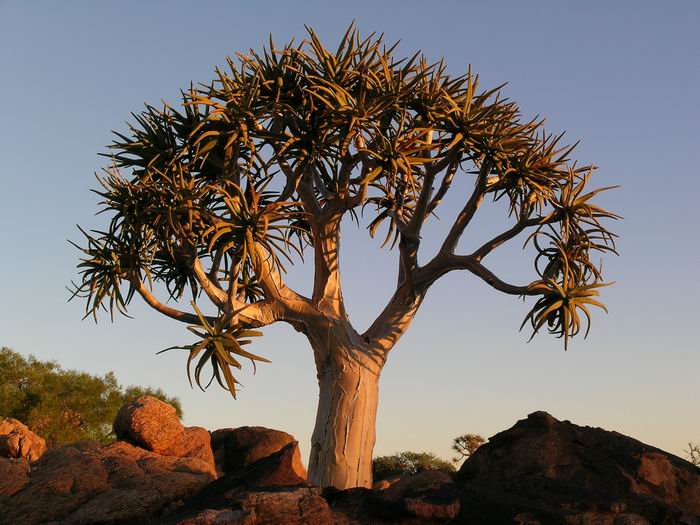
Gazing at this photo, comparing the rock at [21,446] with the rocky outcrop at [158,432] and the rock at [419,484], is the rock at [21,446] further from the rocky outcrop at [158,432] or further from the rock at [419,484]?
the rock at [419,484]

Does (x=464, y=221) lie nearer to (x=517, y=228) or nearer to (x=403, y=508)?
(x=517, y=228)

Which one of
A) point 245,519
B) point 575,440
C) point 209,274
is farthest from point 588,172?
point 245,519

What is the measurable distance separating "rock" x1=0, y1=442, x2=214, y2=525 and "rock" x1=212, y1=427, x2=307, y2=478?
3.23 metres

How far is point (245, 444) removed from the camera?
18.1 meters

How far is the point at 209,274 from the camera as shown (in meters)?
16.4

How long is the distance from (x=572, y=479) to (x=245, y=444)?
10703 millimetres

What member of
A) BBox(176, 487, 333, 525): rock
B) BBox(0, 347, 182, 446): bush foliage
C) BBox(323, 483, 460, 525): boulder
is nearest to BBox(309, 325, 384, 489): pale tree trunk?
BBox(323, 483, 460, 525): boulder

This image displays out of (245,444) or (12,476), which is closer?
(12,476)

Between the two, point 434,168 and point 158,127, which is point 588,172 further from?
point 158,127

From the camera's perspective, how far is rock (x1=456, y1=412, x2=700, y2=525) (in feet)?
24.3

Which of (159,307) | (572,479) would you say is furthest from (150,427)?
(572,479)

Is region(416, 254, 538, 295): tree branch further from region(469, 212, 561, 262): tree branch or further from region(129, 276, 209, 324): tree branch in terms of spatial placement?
region(129, 276, 209, 324): tree branch

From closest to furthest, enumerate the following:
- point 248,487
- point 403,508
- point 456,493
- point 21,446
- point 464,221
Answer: point 403,508, point 456,493, point 248,487, point 464,221, point 21,446

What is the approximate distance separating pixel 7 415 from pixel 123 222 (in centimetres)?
1890
